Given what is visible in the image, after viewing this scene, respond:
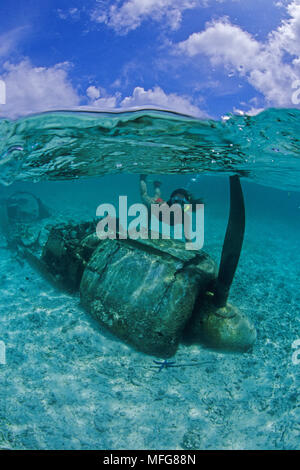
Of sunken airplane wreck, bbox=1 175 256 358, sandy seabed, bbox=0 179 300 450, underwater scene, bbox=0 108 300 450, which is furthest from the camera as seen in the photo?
sunken airplane wreck, bbox=1 175 256 358

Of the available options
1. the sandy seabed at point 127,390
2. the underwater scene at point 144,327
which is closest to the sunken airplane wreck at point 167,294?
the underwater scene at point 144,327

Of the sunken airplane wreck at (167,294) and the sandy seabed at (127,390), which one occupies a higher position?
the sunken airplane wreck at (167,294)

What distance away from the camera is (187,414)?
14.9 ft

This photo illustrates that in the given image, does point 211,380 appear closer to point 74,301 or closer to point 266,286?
point 74,301

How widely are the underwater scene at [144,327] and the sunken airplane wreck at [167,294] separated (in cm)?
3

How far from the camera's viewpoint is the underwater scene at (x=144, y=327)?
4.27 metres

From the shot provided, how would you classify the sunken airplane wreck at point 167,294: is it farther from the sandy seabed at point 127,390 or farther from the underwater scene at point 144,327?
the sandy seabed at point 127,390

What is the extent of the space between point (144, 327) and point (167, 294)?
984 millimetres

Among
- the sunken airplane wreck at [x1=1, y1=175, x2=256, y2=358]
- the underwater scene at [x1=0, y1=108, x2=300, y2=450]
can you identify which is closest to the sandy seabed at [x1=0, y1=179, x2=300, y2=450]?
the underwater scene at [x1=0, y1=108, x2=300, y2=450]

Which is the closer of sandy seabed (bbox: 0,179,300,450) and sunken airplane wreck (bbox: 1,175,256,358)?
sandy seabed (bbox: 0,179,300,450)

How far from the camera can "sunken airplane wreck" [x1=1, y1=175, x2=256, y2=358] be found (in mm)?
5676

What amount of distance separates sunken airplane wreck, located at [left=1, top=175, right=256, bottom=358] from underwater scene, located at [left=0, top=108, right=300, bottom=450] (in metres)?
0.03

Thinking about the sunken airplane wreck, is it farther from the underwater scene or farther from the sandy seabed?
the sandy seabed

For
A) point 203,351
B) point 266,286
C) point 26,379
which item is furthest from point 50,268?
point 266,286
